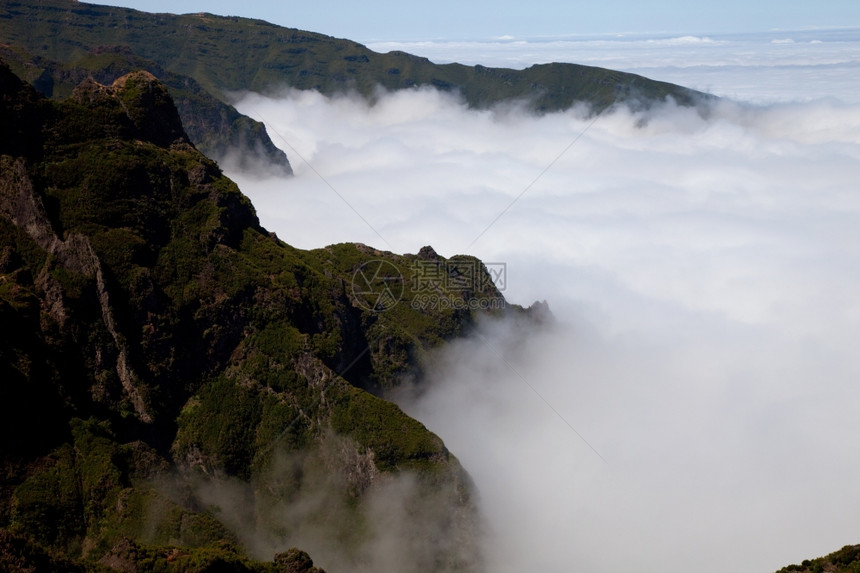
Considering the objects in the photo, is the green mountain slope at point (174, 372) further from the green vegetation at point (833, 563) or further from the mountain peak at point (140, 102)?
the green vegetation at point (833, 563)

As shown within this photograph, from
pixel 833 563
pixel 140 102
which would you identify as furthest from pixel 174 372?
pixel 833 563

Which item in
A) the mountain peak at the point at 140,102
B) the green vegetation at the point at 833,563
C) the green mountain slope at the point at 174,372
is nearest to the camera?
the green vegetation at the point at 833,563

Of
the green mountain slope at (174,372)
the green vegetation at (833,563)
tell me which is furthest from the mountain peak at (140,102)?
the green vegetation at (833,563)

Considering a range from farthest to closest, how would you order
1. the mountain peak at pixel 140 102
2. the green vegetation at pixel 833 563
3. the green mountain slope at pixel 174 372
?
the mountain peak at pixel 140 102 → the green mountain slope at pixel 174 372 → the green vegetation at pixel 833 563

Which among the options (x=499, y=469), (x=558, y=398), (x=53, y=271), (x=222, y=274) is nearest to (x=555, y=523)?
(x=499, y=469)

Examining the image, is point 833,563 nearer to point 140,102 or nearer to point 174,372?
point 174,372

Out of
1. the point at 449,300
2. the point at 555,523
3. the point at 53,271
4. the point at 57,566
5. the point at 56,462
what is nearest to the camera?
the point at 57,566

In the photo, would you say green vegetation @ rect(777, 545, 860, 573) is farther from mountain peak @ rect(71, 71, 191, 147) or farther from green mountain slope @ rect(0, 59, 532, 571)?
mountain peak @ rect(71, 71, 191, 147)

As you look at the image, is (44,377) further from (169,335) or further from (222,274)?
(222,274)
